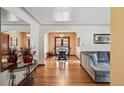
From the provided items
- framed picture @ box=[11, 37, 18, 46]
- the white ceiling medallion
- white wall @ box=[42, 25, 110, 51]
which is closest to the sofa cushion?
white wall @ box=[42, 25, 110, 51]

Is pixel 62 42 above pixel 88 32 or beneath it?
beneath

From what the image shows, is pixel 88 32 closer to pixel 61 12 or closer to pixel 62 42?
pixel 61 12

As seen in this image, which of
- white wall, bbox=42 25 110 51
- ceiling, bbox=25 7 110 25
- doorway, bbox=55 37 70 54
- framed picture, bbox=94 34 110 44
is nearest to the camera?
ceiling, bbox=25 7 110 25

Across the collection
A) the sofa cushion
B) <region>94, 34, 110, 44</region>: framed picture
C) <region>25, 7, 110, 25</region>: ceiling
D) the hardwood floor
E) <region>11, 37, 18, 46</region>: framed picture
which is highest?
<region>25, 7, 110, 25</region>: ceiling

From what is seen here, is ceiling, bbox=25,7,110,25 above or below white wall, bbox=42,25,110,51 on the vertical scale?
above

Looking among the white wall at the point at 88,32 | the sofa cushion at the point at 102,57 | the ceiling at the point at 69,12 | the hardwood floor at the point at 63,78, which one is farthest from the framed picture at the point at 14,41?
the white wall at the point at 88,32

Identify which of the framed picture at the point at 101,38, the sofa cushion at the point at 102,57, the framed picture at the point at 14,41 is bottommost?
the sofa cushion at the point at 102,57

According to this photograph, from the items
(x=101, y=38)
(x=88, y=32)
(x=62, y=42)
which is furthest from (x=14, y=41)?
(x=62, y=42)

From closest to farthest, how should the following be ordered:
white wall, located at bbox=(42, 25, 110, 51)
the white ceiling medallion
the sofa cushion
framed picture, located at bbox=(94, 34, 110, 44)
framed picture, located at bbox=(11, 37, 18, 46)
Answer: framed picture, located at bbox=(11, 37, 18, 46)
the white ceiling medallion
the sofa cushion
white wall, located at bbox=(42, 25, 110, 51)
framed picture, located at bbox=(94, 34, 110, 44)

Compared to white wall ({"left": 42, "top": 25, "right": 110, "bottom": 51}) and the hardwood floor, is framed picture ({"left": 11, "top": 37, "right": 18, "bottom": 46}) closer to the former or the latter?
the hardwood floor

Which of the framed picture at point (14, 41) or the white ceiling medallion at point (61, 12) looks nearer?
the framed picture at point (14, 41)

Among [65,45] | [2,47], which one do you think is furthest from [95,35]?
[65,45]

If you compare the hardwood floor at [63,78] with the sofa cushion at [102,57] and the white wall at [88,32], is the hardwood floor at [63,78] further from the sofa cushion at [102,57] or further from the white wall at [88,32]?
the white wall at [88,32]
